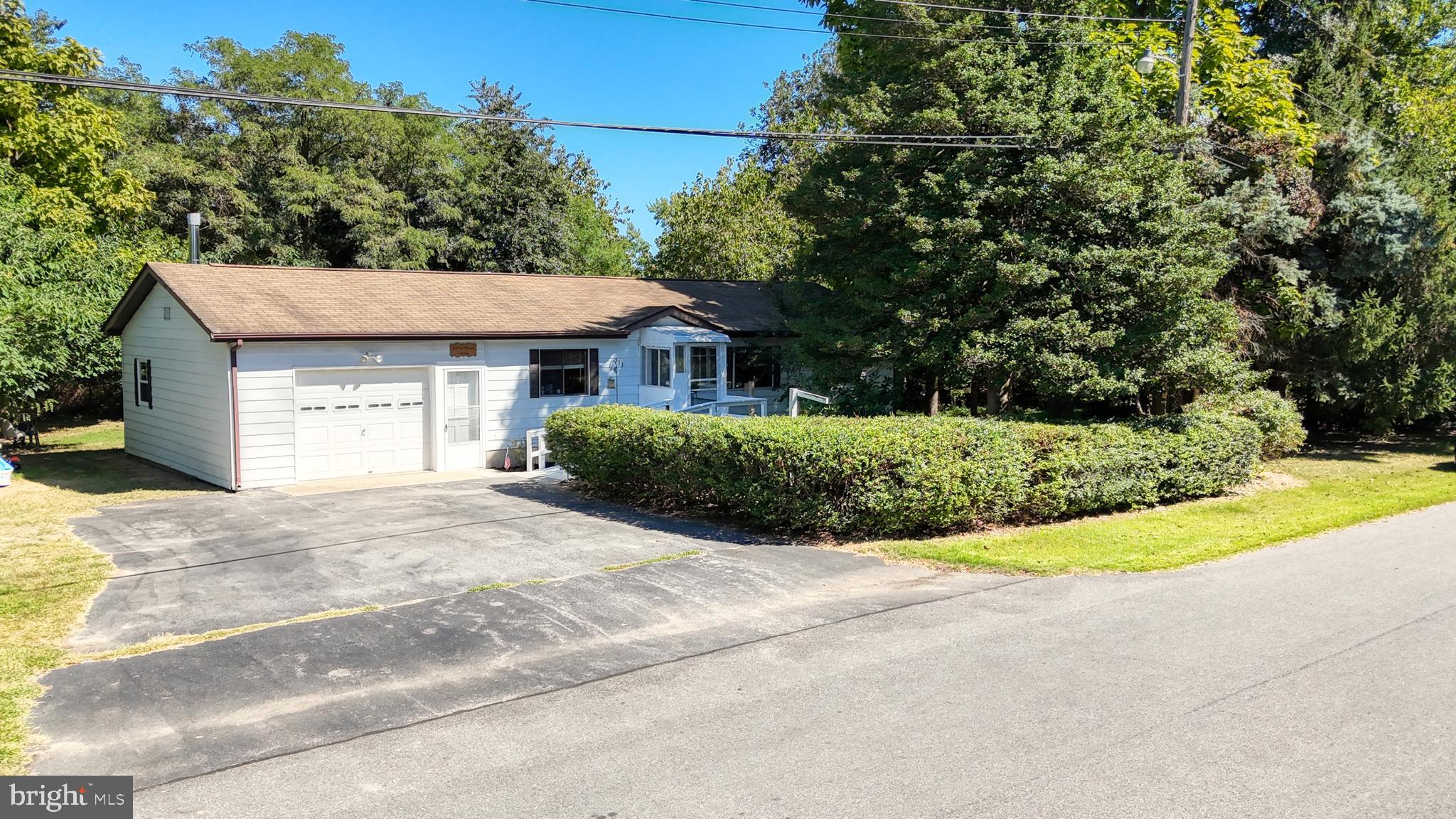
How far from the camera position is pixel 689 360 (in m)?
20.5

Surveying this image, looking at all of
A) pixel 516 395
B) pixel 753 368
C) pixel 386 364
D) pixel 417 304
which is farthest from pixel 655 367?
pixel 386 364

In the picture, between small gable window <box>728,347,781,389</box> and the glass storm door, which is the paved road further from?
small gable window <box>728,347,781,389</box>

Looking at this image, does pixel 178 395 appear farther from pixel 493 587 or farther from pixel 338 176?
pixel 338 176

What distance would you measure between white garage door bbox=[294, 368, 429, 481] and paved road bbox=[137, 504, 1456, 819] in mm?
12098

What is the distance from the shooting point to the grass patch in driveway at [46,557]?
6.57 metres

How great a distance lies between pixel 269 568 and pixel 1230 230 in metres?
16.1

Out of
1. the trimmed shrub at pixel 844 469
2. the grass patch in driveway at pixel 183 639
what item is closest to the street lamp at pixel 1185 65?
the trimmed shrub at pixel 844 469

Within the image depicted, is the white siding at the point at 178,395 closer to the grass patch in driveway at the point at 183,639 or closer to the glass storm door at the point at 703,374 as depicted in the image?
the grass patch in driveway at the point at 183,639

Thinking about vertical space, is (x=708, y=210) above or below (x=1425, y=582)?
above

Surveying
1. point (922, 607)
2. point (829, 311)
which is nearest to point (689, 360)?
point (829, 311)

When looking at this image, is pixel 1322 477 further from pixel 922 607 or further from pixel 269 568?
pixel 269 568

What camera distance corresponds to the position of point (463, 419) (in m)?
18.4

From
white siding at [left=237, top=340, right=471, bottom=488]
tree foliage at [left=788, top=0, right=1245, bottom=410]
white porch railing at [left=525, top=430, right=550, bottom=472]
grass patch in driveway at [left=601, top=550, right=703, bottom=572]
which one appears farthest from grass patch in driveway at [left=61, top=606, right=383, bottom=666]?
tree foliage at [left=788, top=0, right=1245, bottom=410]

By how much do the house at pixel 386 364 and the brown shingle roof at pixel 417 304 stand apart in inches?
2.1
